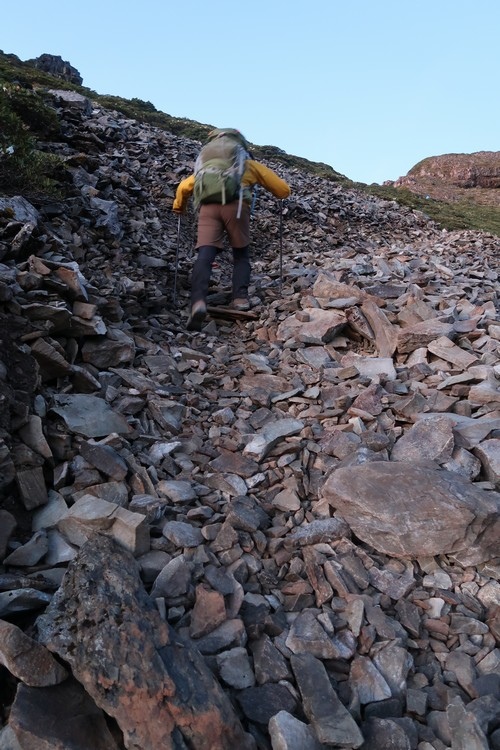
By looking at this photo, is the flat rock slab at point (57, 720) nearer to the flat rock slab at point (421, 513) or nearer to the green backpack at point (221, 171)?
the flat rock slab at point (421, 513)

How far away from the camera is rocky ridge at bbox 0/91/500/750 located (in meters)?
2.54

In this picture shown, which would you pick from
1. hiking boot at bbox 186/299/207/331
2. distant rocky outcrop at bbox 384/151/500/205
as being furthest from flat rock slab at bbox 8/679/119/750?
distant rocky outcrop at bbox 384/151/500/205

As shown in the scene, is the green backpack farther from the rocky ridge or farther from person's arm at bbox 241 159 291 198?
the rocky ridge

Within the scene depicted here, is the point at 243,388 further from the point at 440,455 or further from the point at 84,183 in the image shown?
the point at 84,183

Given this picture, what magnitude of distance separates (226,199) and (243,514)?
5.56 metres

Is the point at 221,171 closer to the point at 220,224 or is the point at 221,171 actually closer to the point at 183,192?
the point at 220,224

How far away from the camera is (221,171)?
8.07 m

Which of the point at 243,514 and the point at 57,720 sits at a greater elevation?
the point at 243,514

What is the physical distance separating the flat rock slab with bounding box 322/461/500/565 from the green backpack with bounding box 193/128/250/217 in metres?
5.40

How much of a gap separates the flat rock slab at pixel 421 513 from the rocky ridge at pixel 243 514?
0.01m

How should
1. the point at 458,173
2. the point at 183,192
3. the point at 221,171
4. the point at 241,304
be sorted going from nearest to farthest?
the point at 221,171 → the point at 241,304 → the point at 183,192 → the point at 458,173

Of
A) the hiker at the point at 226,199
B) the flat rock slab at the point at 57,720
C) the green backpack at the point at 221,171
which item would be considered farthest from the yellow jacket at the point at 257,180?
the flat rock slab at the point at 57,720

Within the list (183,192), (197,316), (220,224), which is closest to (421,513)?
(197,316)

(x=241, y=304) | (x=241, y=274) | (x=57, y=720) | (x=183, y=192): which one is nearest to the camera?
(x=57, y=720)
